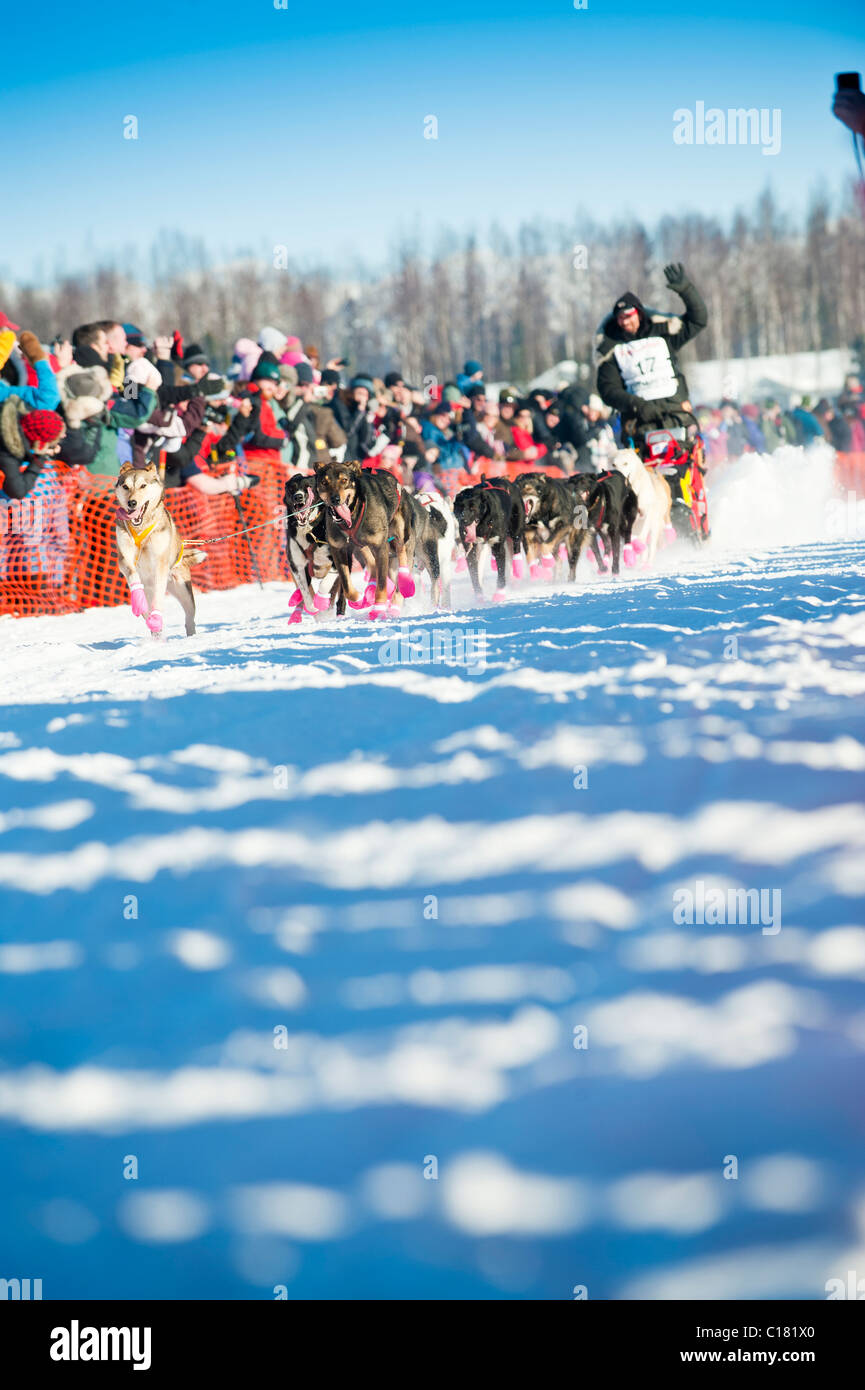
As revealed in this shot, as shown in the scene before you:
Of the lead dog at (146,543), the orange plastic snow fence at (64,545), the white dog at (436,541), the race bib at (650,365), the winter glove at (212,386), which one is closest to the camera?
the lead dog at (146,543)

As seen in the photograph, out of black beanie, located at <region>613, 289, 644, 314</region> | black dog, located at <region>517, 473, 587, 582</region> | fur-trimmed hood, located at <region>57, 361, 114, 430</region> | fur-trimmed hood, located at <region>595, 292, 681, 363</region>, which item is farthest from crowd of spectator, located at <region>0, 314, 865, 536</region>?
black dog, located at <region>517, 473, 587, 582</region>

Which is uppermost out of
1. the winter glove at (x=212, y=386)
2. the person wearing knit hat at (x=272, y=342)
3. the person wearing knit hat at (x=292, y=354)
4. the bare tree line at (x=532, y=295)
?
the bare tree line at (x=532, y=295)

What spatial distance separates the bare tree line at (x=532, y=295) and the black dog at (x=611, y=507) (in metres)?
39.3

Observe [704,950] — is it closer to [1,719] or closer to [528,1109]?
[528,1109]

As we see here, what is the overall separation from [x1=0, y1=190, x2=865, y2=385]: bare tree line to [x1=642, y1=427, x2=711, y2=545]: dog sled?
38.0m

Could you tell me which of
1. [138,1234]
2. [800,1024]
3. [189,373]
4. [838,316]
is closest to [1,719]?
[138,1234]

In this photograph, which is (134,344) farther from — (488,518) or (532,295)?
(532,295)

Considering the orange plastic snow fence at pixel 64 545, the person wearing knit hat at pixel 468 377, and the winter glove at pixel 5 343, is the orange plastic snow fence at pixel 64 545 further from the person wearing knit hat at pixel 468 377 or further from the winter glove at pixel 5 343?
the person wearing knit hat at pixel 468 377

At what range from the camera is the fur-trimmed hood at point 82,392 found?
8336 millimetres

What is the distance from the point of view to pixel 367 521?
6.51 meters

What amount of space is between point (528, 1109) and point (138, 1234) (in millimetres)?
620

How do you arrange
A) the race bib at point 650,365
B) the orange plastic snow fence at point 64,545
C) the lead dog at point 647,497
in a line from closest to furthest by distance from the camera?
the orange plastic snow fence at point 64,545 → the lead dog at point 647,497 → the race bib at point 650,365

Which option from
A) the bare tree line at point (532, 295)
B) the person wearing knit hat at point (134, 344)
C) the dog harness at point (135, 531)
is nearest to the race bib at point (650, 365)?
the person wearing knit hat at point (134, 344)

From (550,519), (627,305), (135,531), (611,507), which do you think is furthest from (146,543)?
(627,305)
